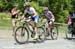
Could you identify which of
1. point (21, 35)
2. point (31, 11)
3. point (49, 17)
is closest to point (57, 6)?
point (49, 17)

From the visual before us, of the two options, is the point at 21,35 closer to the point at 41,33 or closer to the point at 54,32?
the point at 41,33

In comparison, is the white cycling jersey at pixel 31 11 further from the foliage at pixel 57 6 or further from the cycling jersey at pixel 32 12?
the foliage at pixel 57 6

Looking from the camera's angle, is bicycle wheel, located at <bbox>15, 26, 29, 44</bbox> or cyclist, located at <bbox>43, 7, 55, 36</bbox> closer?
bicycle wheel, located at <bbox>15, 26, 29, 44</bbox>

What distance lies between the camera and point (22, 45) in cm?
1477

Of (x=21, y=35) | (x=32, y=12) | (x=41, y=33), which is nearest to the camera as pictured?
(x=21, y=35)

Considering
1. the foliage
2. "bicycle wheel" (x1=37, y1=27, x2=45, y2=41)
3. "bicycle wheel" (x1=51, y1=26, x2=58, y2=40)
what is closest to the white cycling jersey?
"bicycle wheel" (x1=37, y1=27, x2=45, y2=41)

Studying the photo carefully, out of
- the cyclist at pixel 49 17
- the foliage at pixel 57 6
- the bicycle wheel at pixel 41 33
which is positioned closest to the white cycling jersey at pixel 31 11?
the bicycle wheel at pixel 41 33

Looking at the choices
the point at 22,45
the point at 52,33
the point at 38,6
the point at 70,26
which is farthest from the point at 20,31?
the point at 38,6

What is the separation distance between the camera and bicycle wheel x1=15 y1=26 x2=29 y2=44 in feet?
49.2

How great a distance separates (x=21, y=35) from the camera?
15125 mm

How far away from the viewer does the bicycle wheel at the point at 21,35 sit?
15.0 m

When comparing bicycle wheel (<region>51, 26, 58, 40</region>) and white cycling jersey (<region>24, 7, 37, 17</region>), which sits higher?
white cycling jersey (<region>24, 7, 37, 17</region>)

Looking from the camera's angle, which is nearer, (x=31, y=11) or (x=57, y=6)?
(x=31, y=11)

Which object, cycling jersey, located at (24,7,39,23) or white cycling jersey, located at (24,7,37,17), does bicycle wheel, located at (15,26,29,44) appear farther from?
white cycling jersey, located at (24,7,37,17)
